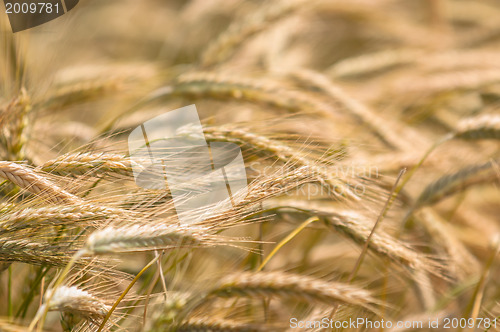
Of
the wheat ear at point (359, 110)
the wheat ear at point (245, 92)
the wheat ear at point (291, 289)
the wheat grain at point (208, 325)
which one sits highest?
the wheat ear at point (245, 92)

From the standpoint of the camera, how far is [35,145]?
140cm

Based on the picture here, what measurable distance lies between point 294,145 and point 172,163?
1.20 feet

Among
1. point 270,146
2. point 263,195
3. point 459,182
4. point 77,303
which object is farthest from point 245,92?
point 77,303

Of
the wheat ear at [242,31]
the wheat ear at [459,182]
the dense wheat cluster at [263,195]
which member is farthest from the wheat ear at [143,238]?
the wheat ear at [242,31]

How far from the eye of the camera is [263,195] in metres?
0.99

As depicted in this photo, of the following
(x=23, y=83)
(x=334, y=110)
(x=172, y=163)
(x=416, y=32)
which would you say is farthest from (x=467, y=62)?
(x=23, y=83)

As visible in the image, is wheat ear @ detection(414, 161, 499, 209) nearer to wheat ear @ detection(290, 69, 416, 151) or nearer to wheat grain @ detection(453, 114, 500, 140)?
wheat grain @ detection(453, 114, 500, 140)

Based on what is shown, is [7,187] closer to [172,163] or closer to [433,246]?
[172,163]

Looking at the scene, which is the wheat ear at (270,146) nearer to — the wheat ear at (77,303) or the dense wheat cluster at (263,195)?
the dense wheat cluster at (263,195)

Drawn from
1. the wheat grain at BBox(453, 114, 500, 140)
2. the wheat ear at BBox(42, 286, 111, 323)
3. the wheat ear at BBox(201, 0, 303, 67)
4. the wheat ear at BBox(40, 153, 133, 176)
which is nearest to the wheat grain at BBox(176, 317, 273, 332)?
the wheat ear at BBox(42, 286, 111, 323)

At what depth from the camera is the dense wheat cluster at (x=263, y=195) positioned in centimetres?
97

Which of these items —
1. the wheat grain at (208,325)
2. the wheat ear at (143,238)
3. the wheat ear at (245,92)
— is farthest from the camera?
the wheat ear at (245,92)

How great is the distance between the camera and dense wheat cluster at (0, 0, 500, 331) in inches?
38.4

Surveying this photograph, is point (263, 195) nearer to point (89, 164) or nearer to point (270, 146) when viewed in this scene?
point (270, 146)
